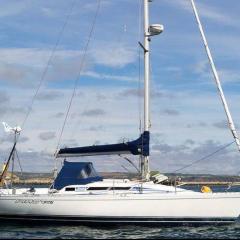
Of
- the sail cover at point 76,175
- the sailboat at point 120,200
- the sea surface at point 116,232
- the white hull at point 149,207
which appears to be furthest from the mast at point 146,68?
the sea surface at point 116,232

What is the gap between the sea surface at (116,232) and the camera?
85.7ft

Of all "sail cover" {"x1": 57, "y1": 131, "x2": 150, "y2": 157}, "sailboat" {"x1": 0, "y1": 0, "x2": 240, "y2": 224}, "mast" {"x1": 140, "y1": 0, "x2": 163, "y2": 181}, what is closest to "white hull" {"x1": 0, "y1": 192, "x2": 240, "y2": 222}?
"sailboat" {"x1": 0, "y1": 0, "x2": 240, "y2": 224}

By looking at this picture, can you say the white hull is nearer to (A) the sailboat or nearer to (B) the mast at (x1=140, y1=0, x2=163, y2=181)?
(A) the sailboat

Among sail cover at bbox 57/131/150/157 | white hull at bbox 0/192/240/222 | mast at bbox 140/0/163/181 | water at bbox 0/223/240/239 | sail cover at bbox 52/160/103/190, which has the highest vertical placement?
mast at bbox 140/0/163/181

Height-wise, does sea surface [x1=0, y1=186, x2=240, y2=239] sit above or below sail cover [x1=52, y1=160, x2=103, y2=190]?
below

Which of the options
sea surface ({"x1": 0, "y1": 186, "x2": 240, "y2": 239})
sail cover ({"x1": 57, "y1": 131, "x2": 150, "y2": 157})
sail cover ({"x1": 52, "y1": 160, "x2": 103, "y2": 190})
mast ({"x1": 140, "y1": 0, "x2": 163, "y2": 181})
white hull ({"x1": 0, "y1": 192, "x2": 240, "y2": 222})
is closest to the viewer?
sea surface ({"x1": 0, "y1": 186, "x2": 240, "y2": 239})

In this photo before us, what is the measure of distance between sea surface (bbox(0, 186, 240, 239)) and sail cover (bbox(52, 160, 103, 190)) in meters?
2.33

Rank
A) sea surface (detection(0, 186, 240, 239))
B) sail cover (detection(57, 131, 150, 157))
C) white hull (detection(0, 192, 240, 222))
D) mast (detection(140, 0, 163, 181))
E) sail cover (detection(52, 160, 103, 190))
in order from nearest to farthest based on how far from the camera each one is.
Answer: sea surface (detection(0, 186, 240, 239)), white hull (detection(0, 192, 240, 222)), sail cover (detection(57, 131, 150, 157)), mast (detection(140, 0, 163, 181)), sail cover (detection(52, 160, 103, 190))

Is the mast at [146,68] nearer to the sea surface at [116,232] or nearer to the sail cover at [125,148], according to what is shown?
the sail cover at [125,148]

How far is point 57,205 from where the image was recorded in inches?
1137

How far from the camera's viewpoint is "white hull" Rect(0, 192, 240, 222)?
28.1m

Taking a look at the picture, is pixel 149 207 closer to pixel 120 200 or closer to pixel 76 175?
pixel 120 200

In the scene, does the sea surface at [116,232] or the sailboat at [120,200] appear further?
the sailboat at [120,200]

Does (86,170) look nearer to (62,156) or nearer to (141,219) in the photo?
(62,156)
